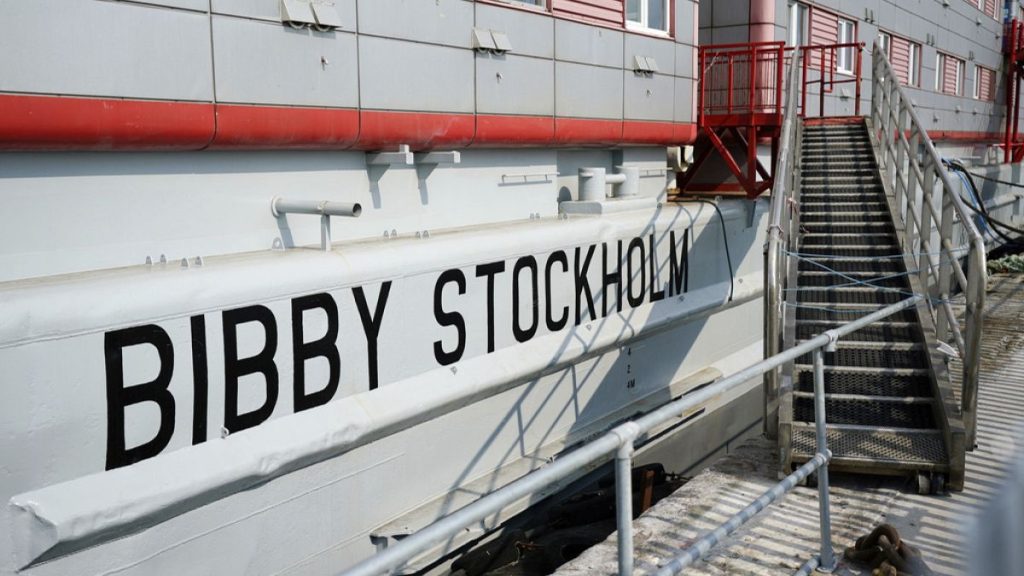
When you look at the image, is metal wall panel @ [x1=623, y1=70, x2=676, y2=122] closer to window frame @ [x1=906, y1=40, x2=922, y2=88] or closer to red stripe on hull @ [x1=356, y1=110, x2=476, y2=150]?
red stripe on hull @ [x1=356, y1=110, x2=476, y2=150]

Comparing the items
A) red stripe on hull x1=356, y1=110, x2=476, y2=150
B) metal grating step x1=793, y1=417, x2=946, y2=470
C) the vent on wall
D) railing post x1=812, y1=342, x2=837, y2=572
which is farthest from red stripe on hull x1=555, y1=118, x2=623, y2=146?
railing post x1=812, y1=342, x2=837, y2=572

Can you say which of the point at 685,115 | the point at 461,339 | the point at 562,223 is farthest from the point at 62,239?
the point at 685,115

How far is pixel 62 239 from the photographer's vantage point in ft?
16.2

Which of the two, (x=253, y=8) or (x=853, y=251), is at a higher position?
(x=253, y=8)

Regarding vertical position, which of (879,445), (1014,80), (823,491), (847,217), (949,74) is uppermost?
(1014,80)

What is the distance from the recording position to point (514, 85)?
8117 millimetres

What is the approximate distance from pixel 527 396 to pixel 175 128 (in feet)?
11.9

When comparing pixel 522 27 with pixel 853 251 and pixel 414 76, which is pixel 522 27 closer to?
pixel 414 76

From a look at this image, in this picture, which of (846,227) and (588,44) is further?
(588,44)

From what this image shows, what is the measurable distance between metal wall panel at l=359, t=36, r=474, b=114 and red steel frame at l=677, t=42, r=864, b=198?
4886mm

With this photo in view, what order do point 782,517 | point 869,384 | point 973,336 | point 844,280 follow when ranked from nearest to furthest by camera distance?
point 782,517 < point 973,336 < point 869,384 < point 844,280

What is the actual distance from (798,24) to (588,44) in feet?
Answer: 23.6

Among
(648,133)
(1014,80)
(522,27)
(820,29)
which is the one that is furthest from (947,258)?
(1014,80)

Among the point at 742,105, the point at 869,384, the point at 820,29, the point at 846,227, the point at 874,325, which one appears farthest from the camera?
the point at 820,29
